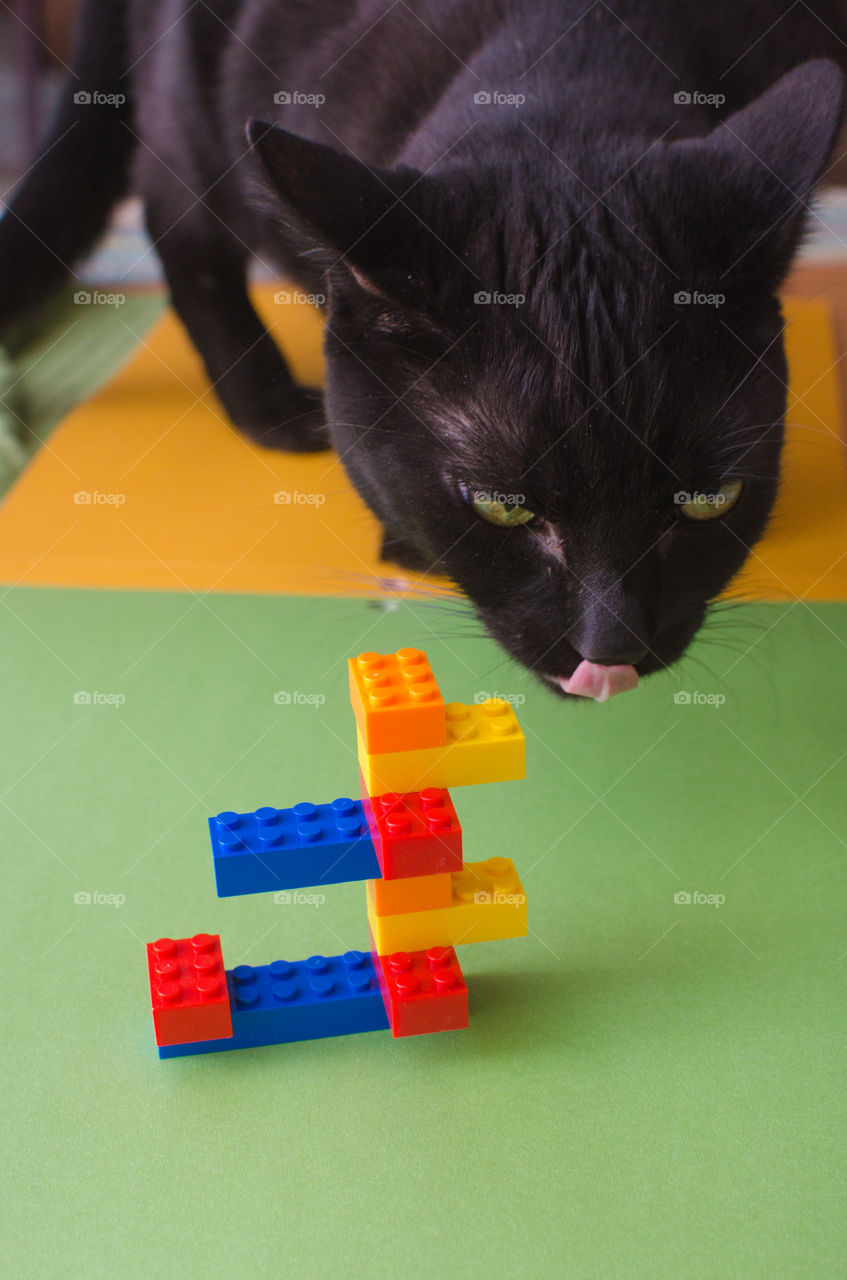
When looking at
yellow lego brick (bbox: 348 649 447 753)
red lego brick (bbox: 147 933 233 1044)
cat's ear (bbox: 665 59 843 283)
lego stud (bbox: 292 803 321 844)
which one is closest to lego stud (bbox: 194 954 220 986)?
red lego brick (bbox: 147 933 233 1044)

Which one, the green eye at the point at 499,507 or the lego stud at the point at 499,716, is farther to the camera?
the green eye at the point at 499,507

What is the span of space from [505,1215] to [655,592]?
597 mm

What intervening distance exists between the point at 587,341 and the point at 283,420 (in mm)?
1171

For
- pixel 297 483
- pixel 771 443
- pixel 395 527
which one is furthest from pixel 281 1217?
pixel 297 483

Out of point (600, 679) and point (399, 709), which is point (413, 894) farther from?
point (600, 679)

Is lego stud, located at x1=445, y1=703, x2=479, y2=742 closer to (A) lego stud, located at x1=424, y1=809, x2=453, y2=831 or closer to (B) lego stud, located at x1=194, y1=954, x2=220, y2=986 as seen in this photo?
(A) lego stud, located at x1=424, y1=809, x2=453, y2=831

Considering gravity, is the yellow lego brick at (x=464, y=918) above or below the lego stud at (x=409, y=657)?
below

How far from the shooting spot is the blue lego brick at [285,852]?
112cm

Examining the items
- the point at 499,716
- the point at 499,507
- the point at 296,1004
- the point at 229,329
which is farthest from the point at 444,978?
the point at 229,329

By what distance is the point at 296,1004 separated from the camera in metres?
1.15

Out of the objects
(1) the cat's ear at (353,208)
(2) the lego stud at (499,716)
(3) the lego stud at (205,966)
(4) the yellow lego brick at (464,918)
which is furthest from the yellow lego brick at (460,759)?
(1) the cat's ear at (353,208)

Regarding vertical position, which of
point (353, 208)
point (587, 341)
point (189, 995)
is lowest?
point (189, 995)

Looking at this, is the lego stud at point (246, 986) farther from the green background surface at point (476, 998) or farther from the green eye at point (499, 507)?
the green eye at point (499, 507)

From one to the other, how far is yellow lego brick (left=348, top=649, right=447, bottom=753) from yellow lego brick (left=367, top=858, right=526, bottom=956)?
0.49ft
